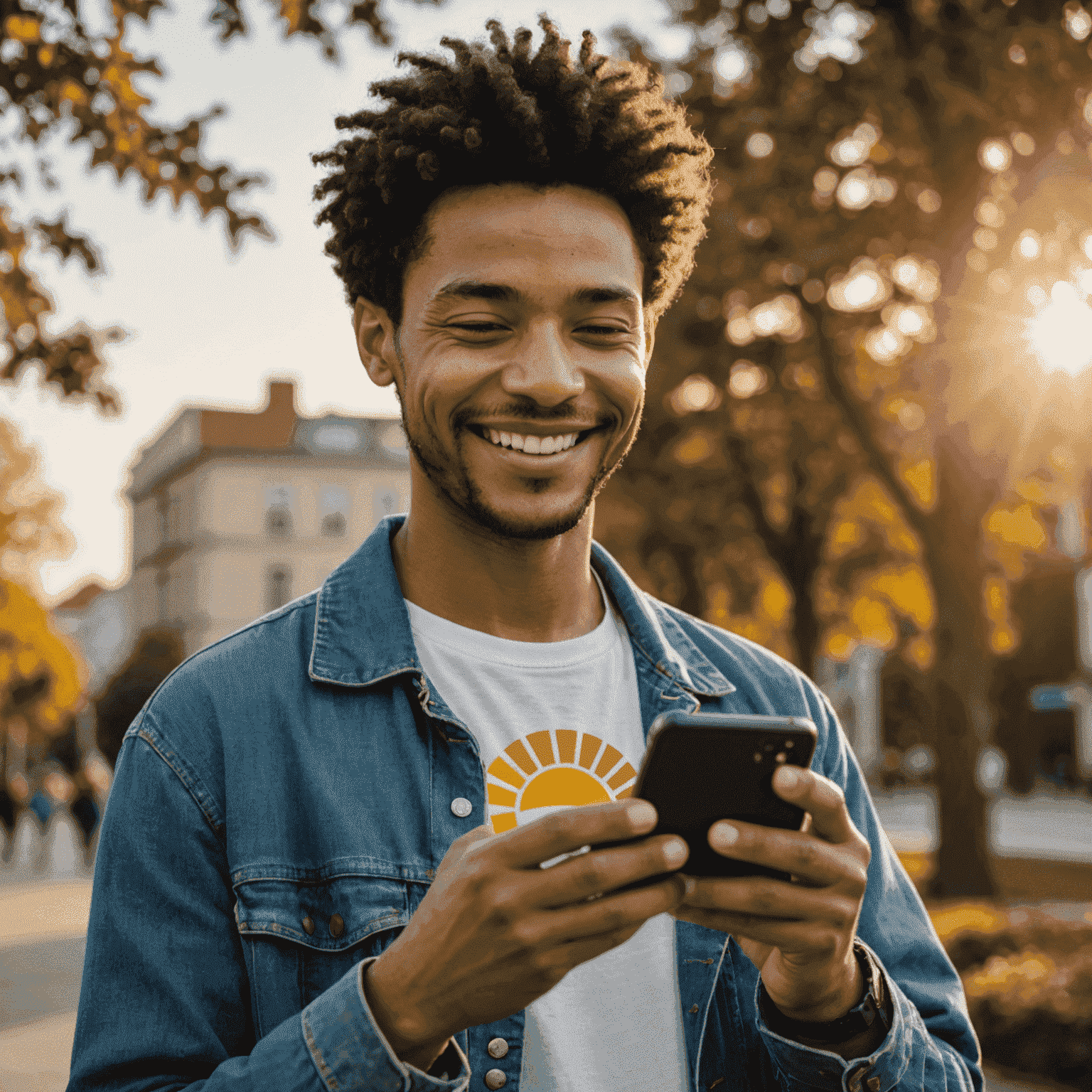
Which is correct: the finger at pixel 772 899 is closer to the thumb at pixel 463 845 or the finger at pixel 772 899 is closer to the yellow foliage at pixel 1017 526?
the thumb at pixel 463 845

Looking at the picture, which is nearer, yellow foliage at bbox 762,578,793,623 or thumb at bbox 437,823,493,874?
thumb at bbox 437,823,493,874

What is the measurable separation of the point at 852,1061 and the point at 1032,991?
7.19 metres

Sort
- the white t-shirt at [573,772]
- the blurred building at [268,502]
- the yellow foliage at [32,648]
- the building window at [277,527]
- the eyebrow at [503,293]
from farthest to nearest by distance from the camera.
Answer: the building window at [277,527] → the blurred building at [268,502] → the yellow foliage at [32,648] → the eyebrow at [503,293] → the white t-shirt at [573,772]

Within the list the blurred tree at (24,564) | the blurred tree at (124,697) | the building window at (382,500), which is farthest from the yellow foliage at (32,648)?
the building window at (382,500)

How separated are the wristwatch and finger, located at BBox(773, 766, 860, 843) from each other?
13.9 inches

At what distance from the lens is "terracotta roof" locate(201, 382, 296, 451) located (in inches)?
2549

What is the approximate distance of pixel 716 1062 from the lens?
2143 millimetres

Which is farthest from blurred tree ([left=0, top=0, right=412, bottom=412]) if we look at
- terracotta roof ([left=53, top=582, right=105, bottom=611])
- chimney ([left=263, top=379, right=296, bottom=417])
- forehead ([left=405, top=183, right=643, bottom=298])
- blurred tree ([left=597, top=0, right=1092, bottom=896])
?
terracotta roof ([left=53, top=582, right=105, bottom=611])

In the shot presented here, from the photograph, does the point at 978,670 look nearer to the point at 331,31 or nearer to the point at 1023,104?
the point at 1023,104

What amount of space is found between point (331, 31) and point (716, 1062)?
448cm

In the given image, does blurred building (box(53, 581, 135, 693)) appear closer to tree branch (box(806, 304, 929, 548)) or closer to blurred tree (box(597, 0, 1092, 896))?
blurred tree (box(597, 0, 1092, 896))

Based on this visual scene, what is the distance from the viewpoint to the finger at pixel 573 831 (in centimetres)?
143

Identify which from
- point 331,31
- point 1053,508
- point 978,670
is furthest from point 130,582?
point 331,31

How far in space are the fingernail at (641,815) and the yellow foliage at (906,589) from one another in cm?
2101
